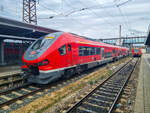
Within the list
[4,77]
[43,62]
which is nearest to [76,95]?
[43,62]

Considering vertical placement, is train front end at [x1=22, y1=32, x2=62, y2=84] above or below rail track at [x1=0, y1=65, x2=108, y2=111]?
above

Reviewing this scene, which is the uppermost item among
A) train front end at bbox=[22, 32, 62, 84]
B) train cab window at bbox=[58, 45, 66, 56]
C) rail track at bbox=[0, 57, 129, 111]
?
train cab window at bbox=[58, 45, 66, 56]

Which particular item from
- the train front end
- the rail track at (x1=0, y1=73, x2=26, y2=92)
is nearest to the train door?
the train front end

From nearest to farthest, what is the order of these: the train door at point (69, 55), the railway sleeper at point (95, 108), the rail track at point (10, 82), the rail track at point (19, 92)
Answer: the railway sleeper at point (95, 108)
the rail track at point (19, 92)
the rail track at point (10, 82)
the train door at point (69, 55)

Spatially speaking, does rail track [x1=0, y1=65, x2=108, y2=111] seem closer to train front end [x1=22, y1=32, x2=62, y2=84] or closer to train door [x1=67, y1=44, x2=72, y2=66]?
train front end [x1=22, y1=32, x2=62, y2=84]

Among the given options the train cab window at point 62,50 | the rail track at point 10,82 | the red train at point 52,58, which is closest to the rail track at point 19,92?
the red train at point 52,58

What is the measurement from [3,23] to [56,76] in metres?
7.07

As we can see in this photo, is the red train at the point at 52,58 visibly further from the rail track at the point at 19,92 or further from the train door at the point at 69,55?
the rail track at the point at 19,92

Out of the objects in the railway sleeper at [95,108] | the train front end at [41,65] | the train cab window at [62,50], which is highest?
the train cab window at [62,50]

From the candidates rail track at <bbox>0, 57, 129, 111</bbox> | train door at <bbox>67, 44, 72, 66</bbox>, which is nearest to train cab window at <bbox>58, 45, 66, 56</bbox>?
train door at <bbox>67, 44, 72, 66</bbox>

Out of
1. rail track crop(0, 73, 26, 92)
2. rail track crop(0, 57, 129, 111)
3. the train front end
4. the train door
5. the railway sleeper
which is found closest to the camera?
the railway sleeper

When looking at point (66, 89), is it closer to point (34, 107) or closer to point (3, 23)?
point (34, 107)

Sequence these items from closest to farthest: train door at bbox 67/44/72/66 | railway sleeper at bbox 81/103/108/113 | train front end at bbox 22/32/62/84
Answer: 1. railway sleeper at bbox 81/103/108/113
2. train front end at bbox 22/32/62/84
3. train door at bbox 67/44/72/66

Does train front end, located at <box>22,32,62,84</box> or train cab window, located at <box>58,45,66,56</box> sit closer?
train front end, located at <box>22,32,62,84</box>
